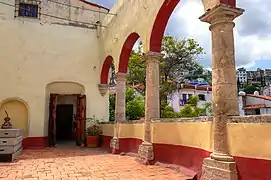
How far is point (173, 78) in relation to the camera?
1739 centimetres

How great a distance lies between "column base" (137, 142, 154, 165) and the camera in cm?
621

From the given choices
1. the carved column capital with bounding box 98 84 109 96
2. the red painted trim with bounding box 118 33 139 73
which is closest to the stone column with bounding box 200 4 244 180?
the red painted trim with bounding box 118 33 139 73

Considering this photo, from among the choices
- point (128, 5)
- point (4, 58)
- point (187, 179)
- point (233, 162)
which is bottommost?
point (187, 179)

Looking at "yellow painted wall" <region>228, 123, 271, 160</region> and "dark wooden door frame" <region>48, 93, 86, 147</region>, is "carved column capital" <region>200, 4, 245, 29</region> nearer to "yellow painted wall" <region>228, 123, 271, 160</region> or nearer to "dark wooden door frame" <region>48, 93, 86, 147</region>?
"yellow painted wall" <region>228, 123, 271, 160</region>

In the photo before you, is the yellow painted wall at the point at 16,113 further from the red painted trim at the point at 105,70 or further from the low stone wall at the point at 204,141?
the low stone wall at the point at 204,141

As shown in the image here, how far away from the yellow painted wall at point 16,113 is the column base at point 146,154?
20.7ft

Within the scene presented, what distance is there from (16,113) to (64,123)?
4981 millimetres

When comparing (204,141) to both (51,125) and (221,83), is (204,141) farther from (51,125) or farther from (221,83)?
(51,125)

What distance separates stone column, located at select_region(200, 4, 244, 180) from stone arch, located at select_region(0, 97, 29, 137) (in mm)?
8851

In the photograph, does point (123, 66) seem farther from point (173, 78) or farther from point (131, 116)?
point (173, 78)

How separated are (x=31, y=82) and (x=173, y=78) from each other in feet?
31.9

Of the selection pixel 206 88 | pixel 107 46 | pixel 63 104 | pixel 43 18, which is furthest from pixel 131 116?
pixel 206 88

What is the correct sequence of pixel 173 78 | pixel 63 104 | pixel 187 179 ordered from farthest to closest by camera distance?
pixel 173 78, pixel 63 104, pixel 187 179

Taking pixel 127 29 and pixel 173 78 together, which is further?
pixel 173 78
